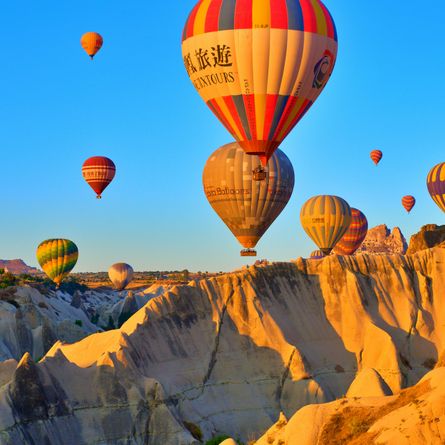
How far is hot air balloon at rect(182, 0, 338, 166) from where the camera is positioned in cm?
4931

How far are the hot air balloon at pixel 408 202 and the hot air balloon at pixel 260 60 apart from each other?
7351 centimetres

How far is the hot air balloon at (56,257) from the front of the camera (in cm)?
10694

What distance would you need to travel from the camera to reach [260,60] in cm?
4975

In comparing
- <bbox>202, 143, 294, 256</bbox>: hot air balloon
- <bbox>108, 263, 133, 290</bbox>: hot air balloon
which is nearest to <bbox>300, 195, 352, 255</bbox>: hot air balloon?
<bbox>202, 143, 294, 256</bbox>: hot air balloon

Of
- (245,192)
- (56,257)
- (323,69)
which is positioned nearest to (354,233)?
(56,257)

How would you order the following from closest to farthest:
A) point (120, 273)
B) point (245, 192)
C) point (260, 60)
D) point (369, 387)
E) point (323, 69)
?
point (369, 387) < point (260, 60) < point (323, 69) < point (245, 192) < point (120, 273)

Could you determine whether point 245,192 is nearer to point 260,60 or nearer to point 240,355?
point 240,355

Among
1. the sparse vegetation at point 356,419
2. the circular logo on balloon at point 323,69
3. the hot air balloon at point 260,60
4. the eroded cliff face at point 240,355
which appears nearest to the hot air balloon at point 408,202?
the eroded cliff face at point 240,355

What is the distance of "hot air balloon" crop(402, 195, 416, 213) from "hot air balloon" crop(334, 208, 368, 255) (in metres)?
16.0

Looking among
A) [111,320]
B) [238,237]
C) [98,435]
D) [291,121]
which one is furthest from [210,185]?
[111,320]

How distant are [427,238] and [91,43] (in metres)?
39.1

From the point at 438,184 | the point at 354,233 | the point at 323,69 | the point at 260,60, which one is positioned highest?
the point at 260,60

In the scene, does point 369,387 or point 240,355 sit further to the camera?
point 240,355

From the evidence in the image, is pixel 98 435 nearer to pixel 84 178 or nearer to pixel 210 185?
pixel 210 185
